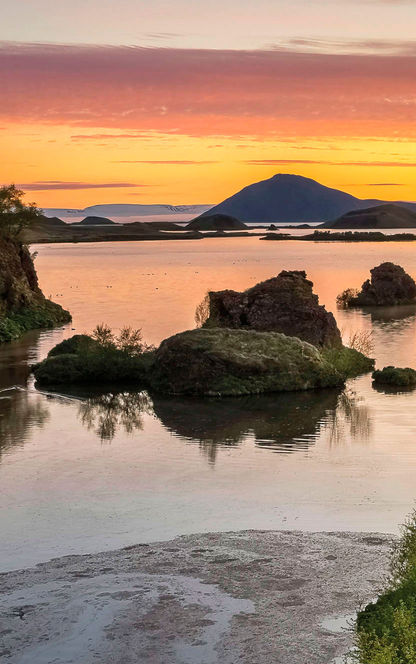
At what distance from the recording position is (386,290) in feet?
156

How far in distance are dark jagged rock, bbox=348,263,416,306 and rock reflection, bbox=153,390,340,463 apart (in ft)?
80.5

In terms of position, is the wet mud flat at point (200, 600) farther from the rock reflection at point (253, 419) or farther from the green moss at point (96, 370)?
the green moss at point (96, 370)

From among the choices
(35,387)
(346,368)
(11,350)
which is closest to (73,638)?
(35,387)

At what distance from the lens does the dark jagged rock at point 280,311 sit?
2828cm

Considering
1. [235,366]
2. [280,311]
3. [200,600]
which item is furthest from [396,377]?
[200,600]

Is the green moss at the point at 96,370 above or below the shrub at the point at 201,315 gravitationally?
below

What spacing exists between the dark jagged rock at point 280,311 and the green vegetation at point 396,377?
3123 mm

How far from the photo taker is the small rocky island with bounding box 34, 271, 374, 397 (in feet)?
75.8

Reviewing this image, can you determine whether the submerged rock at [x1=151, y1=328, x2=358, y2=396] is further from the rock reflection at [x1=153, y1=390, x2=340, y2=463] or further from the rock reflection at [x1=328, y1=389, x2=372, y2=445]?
the rock reflection at [x1=328, y1=389, x2=372, y2=445]

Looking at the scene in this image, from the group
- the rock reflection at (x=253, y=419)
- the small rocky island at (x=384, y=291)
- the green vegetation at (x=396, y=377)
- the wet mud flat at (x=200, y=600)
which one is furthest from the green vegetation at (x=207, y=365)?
the small rocky island at (x=384, y=291)

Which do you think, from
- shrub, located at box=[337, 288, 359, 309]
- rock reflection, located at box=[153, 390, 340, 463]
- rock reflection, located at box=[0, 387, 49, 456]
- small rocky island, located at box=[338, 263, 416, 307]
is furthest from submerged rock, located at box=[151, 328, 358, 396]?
shrub, located at box=[337, 288, 359, 309]

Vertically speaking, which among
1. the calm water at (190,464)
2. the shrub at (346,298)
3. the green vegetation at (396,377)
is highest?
the shrub at (346,298)

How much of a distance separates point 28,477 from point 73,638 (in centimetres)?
629

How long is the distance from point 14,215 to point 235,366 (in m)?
19.1
